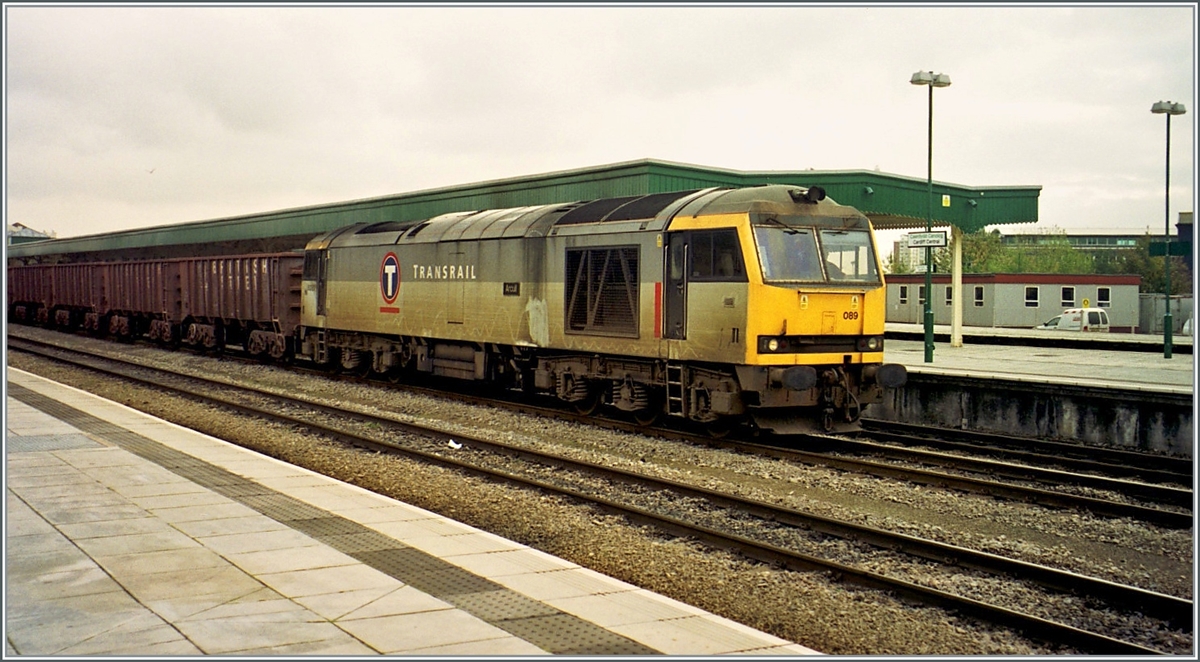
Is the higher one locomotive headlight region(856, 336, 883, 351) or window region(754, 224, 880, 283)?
window region(754, 224, 880, 283)

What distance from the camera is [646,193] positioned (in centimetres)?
2372

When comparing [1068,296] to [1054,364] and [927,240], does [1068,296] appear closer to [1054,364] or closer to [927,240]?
[1054,364]

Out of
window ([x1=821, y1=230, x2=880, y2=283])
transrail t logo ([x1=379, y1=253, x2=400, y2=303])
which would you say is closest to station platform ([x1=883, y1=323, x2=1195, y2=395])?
window ([x1=821, y1=230, x2=880, y2=283])

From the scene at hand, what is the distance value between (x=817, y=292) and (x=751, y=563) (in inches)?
243

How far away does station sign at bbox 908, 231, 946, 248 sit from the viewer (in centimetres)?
2152

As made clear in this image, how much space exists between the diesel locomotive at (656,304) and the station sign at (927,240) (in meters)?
7.25

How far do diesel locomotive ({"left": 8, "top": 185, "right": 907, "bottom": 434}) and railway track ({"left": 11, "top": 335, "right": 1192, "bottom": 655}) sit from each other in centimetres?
279

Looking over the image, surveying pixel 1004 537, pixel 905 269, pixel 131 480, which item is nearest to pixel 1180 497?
pixel 1004 537

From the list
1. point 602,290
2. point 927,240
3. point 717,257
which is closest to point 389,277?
point 602,290

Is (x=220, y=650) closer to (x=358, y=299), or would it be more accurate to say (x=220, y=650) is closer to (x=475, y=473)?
(x=475, y=473)

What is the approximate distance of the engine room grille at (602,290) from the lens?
1551 centimetres

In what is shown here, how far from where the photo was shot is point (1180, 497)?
11.0 metres

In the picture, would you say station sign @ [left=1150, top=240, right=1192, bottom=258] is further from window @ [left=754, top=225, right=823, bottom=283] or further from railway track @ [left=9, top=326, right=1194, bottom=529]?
window @ [left=754, top=225, right=823, bottom=283]

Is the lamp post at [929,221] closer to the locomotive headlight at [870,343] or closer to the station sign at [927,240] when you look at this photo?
the station sign at [927,240]
